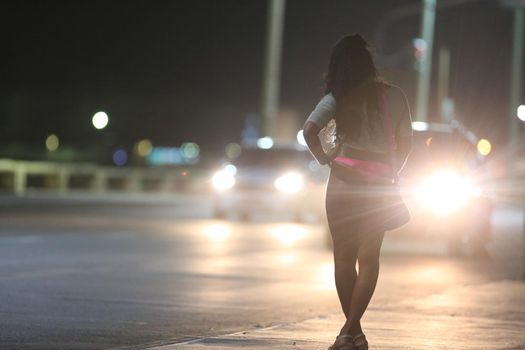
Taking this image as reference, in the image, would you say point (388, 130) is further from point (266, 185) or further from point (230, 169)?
point (230, 169)

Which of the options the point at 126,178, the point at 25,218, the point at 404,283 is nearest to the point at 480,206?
the point at 404,283

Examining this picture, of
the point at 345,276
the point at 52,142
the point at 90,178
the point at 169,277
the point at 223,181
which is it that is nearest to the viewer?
the point at 345,276

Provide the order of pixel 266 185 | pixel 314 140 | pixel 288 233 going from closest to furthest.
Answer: pixel 314 140, pixel 288 233, pixel 266 185

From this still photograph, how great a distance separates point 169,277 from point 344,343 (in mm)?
6448

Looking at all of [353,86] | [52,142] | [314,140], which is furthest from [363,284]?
[52,142]

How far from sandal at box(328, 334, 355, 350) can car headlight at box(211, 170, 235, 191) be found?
2237 centimetres

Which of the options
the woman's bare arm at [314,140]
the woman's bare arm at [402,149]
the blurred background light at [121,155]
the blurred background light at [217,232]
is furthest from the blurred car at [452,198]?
the blurred background light at [121,155]

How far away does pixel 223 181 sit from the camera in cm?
3034

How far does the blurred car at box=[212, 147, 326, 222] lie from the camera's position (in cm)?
2967

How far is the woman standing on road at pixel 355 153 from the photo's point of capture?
316 inches

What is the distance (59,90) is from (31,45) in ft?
32.2

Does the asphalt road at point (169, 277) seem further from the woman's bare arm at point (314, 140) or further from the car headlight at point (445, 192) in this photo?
the woman's bare arm at point (314, 140)

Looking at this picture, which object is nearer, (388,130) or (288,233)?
(388,130)

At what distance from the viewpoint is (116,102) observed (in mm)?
73938
